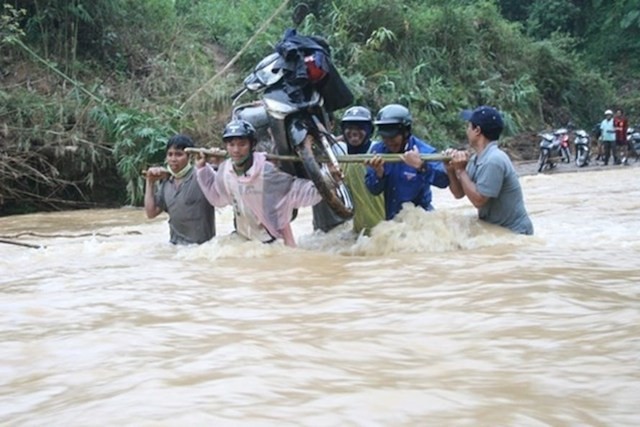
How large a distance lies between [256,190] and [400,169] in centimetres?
97

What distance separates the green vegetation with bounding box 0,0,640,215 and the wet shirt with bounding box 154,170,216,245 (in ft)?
23.1

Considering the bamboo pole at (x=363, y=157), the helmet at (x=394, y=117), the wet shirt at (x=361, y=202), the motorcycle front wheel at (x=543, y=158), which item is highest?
the helmet at (x=394, y=117)

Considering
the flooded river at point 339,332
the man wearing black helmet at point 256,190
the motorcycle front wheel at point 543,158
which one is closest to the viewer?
the flooded river at point 339,332

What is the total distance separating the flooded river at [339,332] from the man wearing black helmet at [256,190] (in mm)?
181

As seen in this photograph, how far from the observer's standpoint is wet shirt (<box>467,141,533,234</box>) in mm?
5078

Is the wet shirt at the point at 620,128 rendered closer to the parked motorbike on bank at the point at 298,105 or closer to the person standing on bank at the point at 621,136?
the person standing on bank at the point at 621,136

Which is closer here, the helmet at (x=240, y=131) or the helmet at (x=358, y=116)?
the helmet at (x=240, y=131)

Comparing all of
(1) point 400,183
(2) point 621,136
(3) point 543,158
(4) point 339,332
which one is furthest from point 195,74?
(4) point 339,332

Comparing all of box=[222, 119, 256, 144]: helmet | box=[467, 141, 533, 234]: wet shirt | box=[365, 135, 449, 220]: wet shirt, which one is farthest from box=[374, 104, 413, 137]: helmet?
box=[222, 119, 256, 144]: helmet

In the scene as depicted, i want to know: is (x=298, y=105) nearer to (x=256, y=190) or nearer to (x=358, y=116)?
(x=358, y=116)

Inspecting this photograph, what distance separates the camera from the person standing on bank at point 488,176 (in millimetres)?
5078

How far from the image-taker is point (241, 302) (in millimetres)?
3719

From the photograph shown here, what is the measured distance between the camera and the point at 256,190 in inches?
216

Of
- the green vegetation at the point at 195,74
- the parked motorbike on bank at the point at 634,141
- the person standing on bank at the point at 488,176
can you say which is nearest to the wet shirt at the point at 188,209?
the person standing on bank at the point at 488,176
